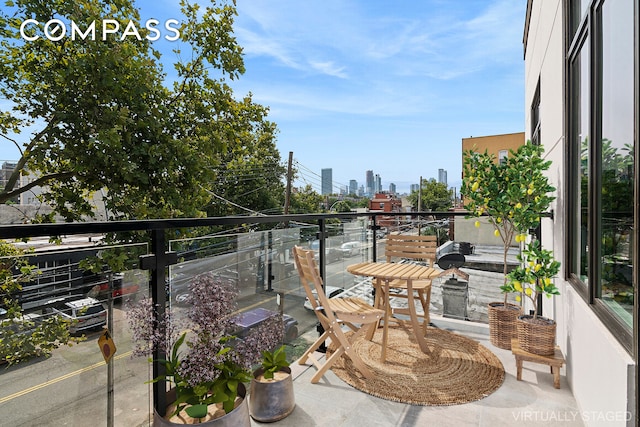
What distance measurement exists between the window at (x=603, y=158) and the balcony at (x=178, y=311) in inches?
31.7

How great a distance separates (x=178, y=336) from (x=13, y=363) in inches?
23.4

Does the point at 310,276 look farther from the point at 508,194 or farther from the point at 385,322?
the point at 508,194

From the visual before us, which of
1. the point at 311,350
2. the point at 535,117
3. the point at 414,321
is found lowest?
the point at 311,350

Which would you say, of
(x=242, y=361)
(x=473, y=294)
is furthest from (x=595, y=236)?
(x=473, y=294)

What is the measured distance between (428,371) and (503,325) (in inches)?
33.4

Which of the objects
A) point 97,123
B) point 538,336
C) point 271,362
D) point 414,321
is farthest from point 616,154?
point 97,123

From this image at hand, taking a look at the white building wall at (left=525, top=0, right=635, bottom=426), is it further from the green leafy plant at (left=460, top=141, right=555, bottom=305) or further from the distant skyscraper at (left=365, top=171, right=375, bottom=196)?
the distant skyscraper at (left=365, top=171, right=375, bottom=196)

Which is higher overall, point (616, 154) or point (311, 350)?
point (616, 154)

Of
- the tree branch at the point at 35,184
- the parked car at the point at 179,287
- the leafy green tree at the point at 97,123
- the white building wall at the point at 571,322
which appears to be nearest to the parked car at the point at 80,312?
the parked car at the point at 179,287

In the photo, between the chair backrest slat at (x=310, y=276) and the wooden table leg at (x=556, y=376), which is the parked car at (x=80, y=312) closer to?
the chair backrest slat at (x=310, y=276)

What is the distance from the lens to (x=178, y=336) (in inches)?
64.7

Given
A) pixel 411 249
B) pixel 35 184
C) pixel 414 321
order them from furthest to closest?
pixel 35 184, pixel 411 249, pixel 414 321

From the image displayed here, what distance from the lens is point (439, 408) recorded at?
202cm

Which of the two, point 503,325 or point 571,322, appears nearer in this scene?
point 571,322
